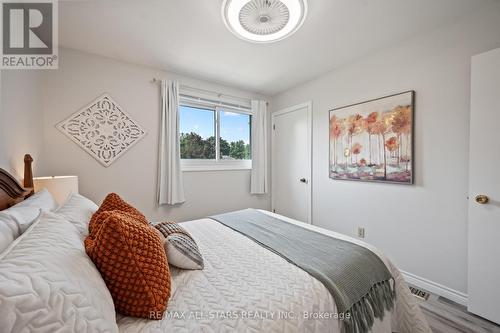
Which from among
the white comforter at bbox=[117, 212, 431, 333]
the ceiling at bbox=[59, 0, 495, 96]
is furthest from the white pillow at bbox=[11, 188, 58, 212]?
the ceiling at bbox=[59, 0, 495, 96]

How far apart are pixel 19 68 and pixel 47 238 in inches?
69.6

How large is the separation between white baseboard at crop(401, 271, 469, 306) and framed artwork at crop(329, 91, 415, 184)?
959 mm

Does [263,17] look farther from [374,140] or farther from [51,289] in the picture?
[51,289]

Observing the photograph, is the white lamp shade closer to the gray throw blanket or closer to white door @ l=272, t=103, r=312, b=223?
the gray throw blanket

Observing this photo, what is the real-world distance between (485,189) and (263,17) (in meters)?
2.17

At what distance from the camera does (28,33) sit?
5.75 ft

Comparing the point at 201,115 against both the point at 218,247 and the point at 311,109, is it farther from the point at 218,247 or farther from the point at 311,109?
the point at 218,247

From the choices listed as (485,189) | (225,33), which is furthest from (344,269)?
(225,33)

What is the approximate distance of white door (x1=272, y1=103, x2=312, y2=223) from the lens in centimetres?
323

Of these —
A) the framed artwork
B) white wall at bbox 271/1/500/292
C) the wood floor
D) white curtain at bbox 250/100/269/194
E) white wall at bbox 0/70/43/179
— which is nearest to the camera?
white wall at bbox 0/70/43/179

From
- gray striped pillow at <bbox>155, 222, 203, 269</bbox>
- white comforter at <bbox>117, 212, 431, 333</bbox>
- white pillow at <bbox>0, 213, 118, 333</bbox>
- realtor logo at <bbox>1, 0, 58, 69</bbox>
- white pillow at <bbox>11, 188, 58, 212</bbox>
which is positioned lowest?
white comforter at <bbox>117, 212, 431, 333</bbox>

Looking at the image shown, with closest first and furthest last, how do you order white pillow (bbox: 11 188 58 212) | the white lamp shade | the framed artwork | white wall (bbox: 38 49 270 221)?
white pillow (bbox: 11 188 58 212) < the white lamp shade < the framed artwork < white wall (bbox: 38 49 270 221)

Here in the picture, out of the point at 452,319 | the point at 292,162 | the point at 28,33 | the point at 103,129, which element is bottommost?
the point at 452,319

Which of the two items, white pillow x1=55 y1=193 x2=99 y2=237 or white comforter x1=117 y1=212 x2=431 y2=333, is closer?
white comforter x1=117 y1=212 x2=431 y2=333
